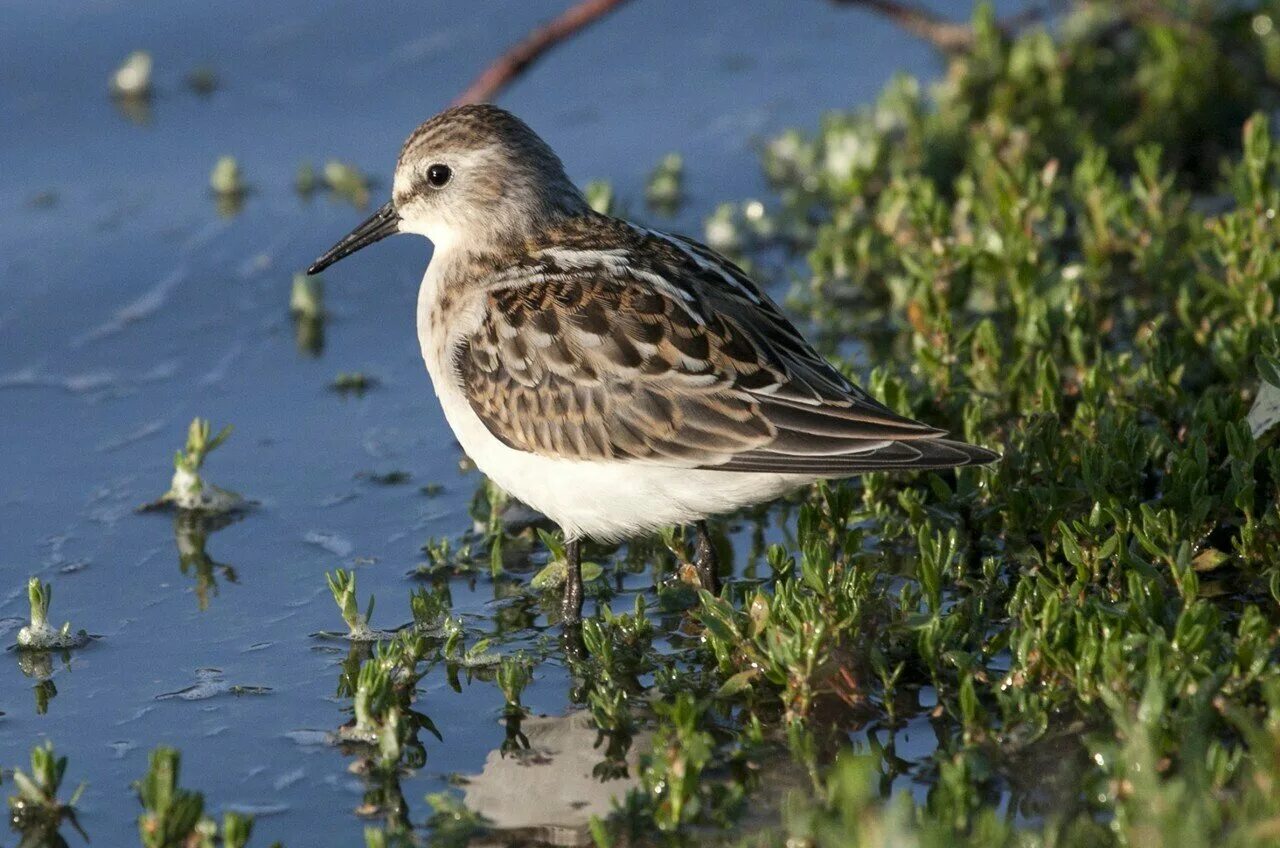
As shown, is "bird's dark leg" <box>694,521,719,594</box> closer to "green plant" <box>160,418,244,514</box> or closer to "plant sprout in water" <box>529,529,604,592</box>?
"plant sprout in water" <box>529,529,604,592</box>

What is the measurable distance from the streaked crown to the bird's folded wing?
2.05 feet

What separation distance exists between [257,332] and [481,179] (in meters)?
2.54

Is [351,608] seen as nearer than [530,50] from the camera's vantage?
Yes

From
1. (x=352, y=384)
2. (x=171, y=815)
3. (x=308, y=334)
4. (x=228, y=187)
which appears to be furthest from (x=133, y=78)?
(x=171, y=815)

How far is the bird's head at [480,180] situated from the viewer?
7.07 m

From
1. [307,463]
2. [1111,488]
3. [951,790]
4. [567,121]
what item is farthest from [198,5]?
[951,790]

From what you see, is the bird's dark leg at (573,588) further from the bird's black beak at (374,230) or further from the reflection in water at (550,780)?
the bird's black beak at (374,230)

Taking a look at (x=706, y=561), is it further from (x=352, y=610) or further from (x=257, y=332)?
(x=257, y=332)

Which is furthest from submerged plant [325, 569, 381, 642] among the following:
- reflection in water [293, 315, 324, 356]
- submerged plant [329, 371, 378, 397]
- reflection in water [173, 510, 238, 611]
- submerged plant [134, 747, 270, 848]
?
reflection in water [293, 315, 324, 356]

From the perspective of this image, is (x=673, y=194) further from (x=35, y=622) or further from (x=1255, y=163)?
(x=35, y=622)

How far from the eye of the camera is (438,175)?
23.6ft

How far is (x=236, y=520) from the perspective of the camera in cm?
734

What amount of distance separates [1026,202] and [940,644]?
3324mm

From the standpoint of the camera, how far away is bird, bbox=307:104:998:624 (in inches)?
231
